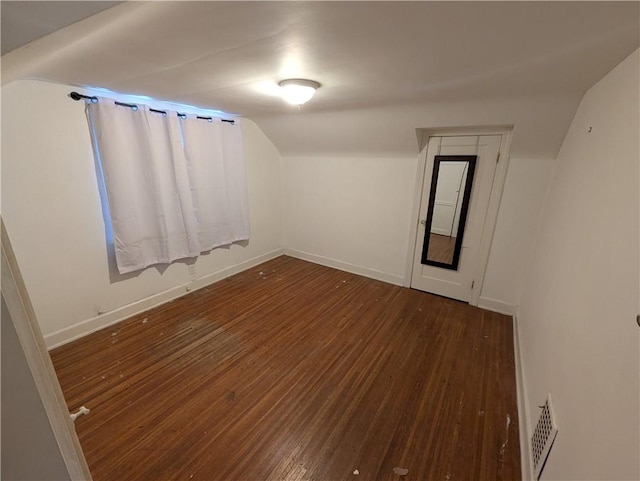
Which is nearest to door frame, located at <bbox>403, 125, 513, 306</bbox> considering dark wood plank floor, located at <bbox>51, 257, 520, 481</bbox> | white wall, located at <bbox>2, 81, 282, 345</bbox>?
dark wood plank floor, located at <bbox>51, 257, 520, 481</bbox>

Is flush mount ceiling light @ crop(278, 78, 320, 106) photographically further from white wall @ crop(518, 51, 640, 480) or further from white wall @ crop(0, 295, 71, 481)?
white wall @ crop(0, 295, 71, 481)

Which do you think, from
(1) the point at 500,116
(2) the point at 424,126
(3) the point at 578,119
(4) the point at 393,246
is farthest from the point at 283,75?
(4) the point at 393,246

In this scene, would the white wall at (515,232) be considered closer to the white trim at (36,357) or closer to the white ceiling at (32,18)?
the white ceiling at (32,18)

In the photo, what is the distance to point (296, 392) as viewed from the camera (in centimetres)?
194

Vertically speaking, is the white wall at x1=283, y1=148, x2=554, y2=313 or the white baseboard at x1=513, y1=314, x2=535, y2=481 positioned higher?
the white wall at x1=283, y1=148, x2=554, y2=313

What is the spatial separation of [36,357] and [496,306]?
358cm

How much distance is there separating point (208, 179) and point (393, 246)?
8.13 feet

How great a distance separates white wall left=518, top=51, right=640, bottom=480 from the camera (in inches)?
34.2

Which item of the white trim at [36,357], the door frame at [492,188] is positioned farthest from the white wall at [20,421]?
the door frame at [492,188]

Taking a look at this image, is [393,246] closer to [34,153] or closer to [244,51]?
[244,51]

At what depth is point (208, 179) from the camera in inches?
127

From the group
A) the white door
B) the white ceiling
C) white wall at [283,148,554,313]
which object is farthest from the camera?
the white door

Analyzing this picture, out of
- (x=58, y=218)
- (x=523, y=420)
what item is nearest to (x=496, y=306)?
(x=523, y=420)

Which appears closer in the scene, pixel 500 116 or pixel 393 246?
pixel 500 116
